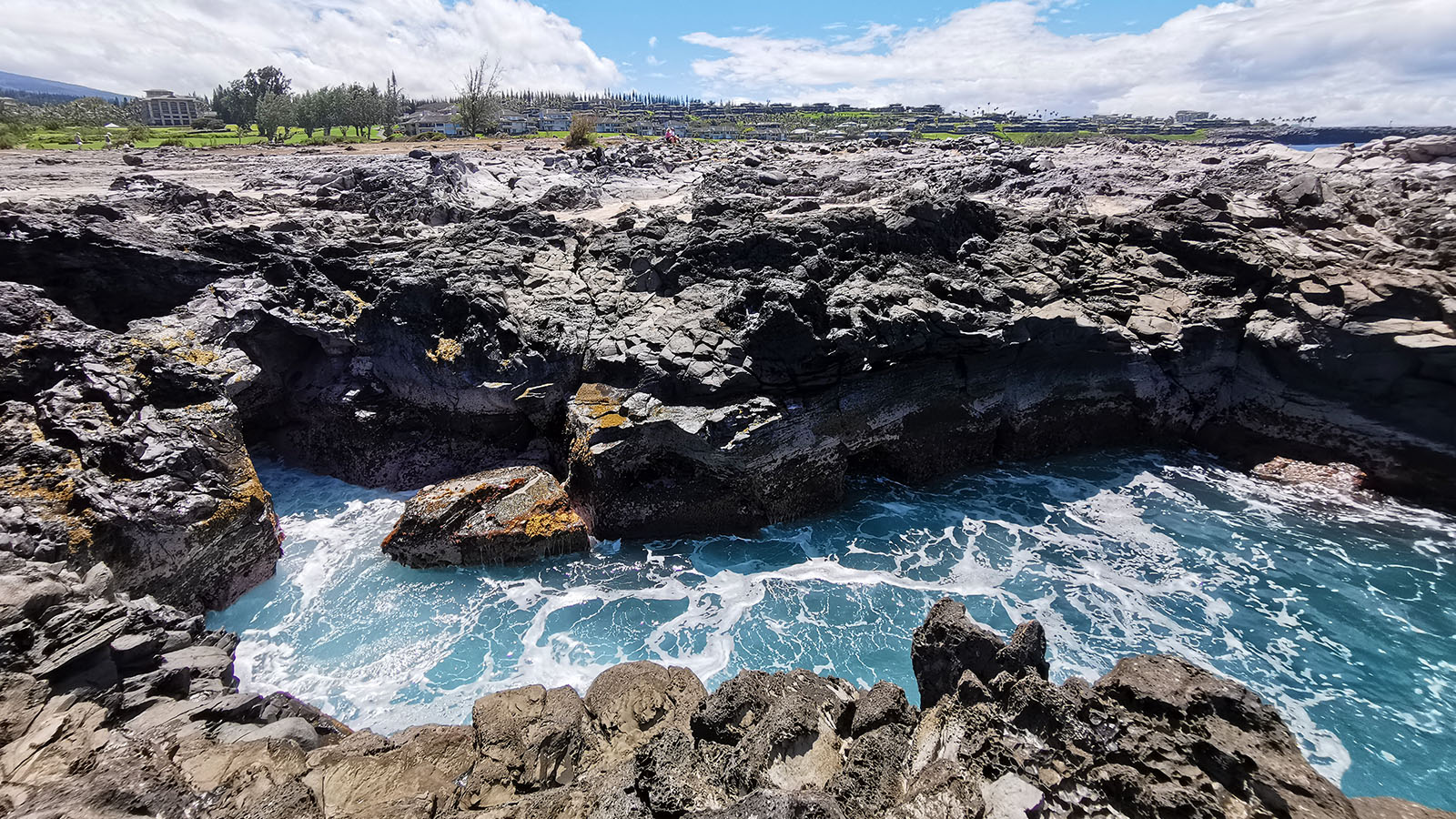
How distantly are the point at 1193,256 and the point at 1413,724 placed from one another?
15.6 m

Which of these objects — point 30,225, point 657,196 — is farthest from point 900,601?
point 657,196

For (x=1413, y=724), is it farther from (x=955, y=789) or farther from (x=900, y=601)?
(x=955, y=789)

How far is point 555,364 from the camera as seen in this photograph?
56.6ft

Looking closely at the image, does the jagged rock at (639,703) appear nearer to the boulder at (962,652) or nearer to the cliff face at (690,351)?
the boulder at (962,652)

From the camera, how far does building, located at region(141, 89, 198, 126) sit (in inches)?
3725

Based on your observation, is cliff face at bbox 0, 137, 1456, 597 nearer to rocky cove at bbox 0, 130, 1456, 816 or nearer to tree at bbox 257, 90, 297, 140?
rocky cove at bbox 0, 130, 1456, 816

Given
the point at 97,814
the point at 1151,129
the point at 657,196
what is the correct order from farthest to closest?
the point at 1151,129
the point at 657,196
the point at 97,814

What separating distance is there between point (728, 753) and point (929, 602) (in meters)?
8.44

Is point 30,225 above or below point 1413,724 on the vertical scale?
above

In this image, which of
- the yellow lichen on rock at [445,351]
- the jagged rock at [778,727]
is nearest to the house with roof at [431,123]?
the yellow lichen on rock at [445,351]

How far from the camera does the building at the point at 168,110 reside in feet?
310

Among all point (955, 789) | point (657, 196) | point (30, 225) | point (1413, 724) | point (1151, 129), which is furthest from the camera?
point (1151, 129)

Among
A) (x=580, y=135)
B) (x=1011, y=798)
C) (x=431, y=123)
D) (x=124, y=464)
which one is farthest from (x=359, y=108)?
(x=1011, y=798)

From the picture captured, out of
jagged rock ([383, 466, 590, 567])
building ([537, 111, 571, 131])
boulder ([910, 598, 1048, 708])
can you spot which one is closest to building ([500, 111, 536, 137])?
building ([537, 111, 571, 131])
